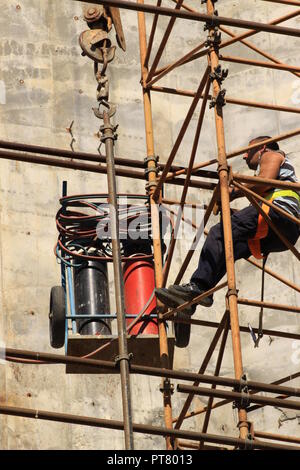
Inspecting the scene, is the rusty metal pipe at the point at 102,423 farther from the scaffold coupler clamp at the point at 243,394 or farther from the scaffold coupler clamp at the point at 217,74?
the scaffold coupler clamp at the point at 217,74

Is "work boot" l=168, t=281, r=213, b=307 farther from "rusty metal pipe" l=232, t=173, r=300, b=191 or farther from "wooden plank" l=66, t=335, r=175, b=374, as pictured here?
"rusty metal pipe" l=232, t=173, r=300, b=191

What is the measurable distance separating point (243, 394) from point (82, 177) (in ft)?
28.0

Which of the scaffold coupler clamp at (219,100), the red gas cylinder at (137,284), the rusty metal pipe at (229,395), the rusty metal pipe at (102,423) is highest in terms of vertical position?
the scaffold coupler clamp at (219,100)

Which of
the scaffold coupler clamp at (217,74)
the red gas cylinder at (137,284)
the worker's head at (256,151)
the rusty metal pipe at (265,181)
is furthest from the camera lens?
the red gas cylinder at (137,284)

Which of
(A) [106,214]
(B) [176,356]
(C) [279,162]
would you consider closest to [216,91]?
(C) [279,162]

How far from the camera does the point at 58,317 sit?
17.3 m

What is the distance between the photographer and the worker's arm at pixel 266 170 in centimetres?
1702

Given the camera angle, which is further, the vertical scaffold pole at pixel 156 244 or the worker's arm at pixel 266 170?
the vertical scaffold pole at pixel 156 244

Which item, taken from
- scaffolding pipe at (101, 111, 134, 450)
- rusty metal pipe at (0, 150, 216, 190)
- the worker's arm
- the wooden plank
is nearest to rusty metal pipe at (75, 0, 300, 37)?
scaffolding pipe at (101, 111, 134, 450)

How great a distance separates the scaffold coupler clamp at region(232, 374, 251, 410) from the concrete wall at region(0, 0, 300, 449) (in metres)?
6.29

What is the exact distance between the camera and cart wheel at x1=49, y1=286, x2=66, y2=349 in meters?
17.3

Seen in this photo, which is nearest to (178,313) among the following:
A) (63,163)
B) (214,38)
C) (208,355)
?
(208,355)

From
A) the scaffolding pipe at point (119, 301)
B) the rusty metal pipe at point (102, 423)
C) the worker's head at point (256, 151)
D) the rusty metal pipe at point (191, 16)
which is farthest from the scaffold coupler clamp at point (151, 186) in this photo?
the rusty metal pipe at point (102, 423)
